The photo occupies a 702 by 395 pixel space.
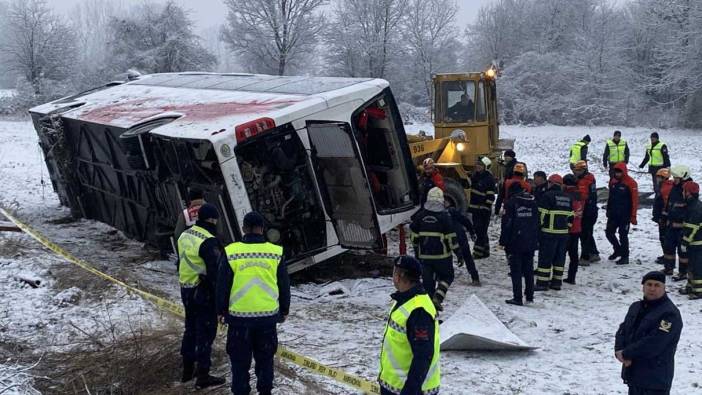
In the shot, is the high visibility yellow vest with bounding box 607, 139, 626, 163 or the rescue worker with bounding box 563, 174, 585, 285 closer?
the rescue worker with bounding box 563, 174, 585, 285

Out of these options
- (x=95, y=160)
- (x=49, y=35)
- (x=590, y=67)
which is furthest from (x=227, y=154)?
(x=49, y=35)

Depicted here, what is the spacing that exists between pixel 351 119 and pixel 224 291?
3679mm

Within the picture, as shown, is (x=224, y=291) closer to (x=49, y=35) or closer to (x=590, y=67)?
(x=590, y=67)

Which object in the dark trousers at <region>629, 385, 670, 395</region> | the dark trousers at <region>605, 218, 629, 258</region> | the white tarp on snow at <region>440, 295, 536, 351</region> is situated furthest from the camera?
the dark trousers at <region>605, 218, 629, 258</region>

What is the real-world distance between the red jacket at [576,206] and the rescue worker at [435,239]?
2377 millimetres

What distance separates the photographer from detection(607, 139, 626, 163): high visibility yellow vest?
13.9 m

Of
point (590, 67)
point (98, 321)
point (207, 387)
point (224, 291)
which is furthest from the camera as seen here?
point (590, 67)

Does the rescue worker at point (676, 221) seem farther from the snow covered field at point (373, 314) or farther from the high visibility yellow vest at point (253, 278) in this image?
the high visibility yellow vest at point (253, 278)

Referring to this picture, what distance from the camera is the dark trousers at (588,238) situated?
29.9ft

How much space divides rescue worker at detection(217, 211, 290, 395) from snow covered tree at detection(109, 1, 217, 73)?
33774mm

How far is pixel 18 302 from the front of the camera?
21.5ft

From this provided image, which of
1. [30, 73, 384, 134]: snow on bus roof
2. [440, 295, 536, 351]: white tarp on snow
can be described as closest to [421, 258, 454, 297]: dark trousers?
[440, 295, 536, 351]: white tarp on snow

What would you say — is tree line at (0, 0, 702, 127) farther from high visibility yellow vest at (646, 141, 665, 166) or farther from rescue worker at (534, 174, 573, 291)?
rescue worker at (534, 174, 573, 291)

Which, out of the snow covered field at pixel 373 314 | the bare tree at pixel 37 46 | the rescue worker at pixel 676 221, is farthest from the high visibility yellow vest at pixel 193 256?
the bare tree at pixel 37 46
